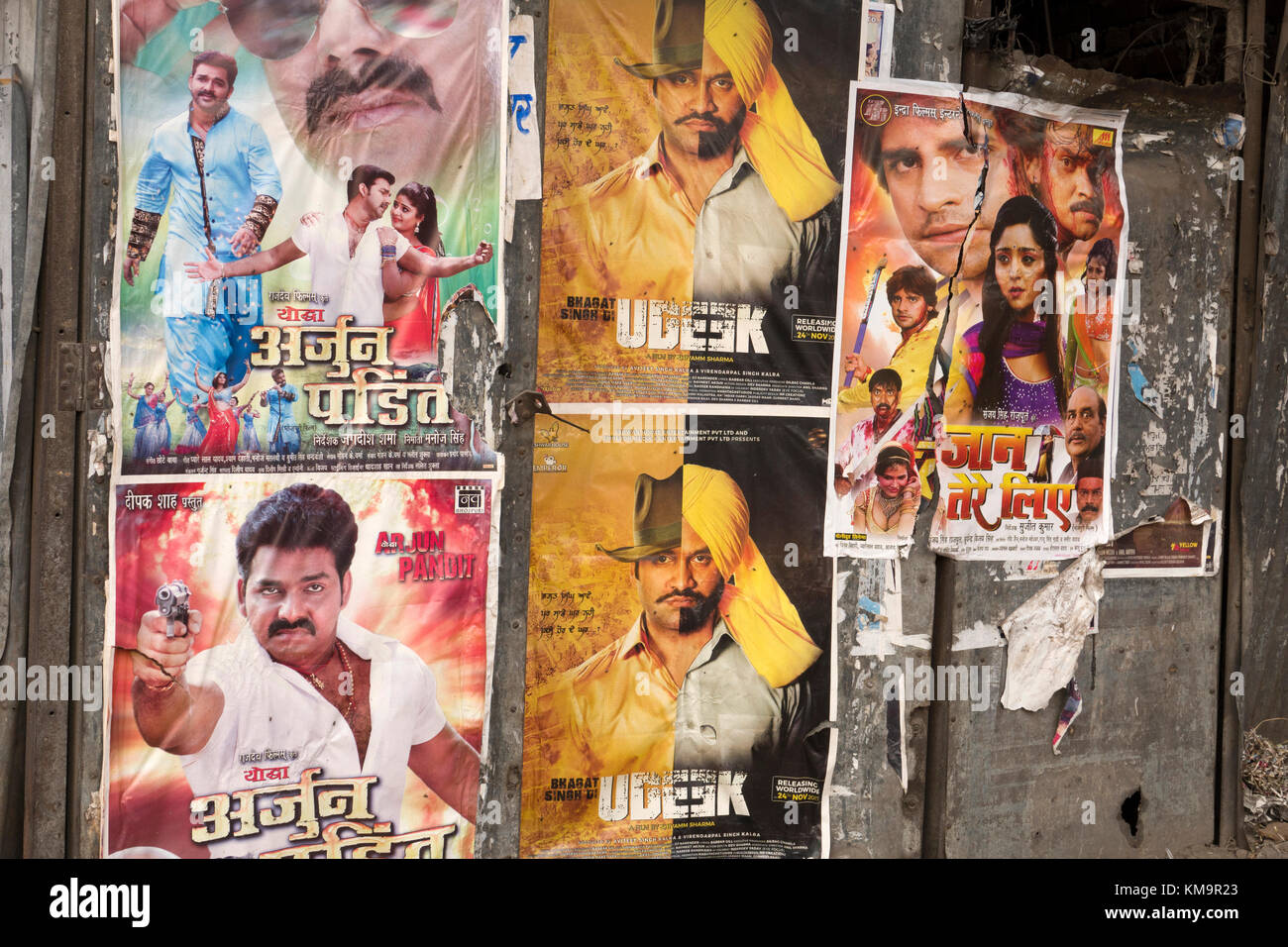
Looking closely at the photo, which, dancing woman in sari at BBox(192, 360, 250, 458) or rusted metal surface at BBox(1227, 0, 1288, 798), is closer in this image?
dancing woman in sari at BBox(192, 360, 250, 458)

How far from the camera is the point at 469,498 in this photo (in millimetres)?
3258

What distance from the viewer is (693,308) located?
3.42 m

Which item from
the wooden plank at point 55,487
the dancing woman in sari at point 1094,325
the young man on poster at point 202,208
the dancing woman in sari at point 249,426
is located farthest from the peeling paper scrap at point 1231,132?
the wooden plank at point 55,487

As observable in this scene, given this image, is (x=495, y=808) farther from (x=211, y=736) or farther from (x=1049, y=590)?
(x=1049, y=590)

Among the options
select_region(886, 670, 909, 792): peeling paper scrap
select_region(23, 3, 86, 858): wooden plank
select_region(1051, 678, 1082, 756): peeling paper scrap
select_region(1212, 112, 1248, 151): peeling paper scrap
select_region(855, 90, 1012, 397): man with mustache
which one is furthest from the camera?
select_region(1212, 112, 1248, 151): peeling paper scrap

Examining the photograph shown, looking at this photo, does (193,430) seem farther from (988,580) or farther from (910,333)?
(988,580)

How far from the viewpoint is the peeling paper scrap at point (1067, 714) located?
154 inches

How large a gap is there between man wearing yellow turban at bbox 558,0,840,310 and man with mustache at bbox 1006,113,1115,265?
2.79 ft

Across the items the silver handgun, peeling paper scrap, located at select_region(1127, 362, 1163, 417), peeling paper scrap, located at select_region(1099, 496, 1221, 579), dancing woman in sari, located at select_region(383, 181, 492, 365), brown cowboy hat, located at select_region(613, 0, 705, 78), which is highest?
brown cowboy hat, located at select_region(613, 0, 705, 78)

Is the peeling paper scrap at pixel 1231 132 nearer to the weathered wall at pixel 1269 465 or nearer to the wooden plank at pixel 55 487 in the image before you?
the weathered wall at pixel 1269 465

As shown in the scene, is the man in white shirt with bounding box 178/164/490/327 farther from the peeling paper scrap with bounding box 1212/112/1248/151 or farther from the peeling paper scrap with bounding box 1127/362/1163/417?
the peeling paper scrap with bounding box 1212/112/1248/151

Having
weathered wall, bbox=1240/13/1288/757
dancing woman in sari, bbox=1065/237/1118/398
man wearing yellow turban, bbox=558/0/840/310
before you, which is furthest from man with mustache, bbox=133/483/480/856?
weathered wall, bbox=1240/13/1288/757

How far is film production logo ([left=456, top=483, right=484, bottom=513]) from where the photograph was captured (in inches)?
128

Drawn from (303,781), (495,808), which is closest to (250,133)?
(303,781)
